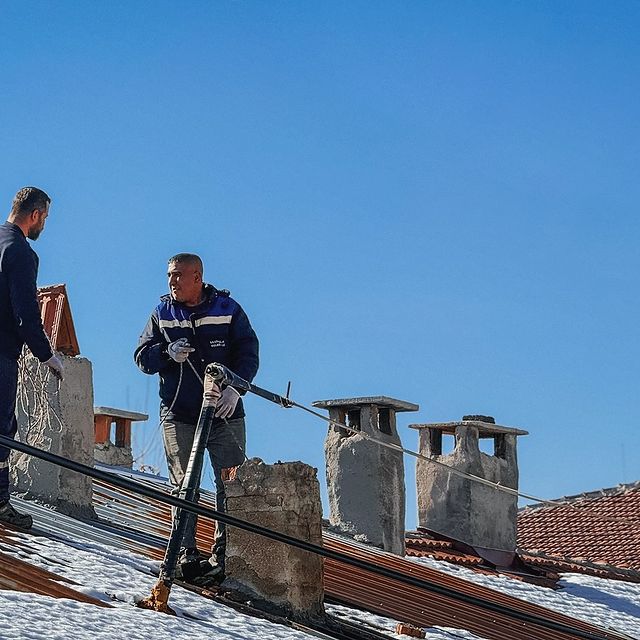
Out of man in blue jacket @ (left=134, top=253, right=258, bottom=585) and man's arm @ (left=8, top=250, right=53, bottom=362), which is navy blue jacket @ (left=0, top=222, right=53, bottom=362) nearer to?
man's arm @ (left=8, top=250, right=53, bottom=362)

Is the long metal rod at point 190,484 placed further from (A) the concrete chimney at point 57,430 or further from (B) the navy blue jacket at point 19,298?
(A) the concrete chimney at point 57,430

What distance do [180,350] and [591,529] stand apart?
13417 mm

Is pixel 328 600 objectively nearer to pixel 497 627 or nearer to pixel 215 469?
pixel 215 469

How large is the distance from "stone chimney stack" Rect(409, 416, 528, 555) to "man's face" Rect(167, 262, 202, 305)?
6788 mm

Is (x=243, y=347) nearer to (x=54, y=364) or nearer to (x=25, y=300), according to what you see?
(x=54, y=364)

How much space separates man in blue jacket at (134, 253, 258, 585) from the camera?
22.5 feet

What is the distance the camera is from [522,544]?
19172 mm

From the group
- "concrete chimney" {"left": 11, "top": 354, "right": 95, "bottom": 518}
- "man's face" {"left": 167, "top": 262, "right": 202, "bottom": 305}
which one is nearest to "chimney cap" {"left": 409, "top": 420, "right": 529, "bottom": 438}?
"concrete chimney" {"left": 11, "top": 354, "right": 95, "bottom": 518}

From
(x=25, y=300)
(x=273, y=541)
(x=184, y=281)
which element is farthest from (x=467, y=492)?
(x=25, y=300)

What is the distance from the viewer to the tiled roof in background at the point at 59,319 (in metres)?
9.82

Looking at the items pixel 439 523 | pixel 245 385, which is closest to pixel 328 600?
pixel 245 385

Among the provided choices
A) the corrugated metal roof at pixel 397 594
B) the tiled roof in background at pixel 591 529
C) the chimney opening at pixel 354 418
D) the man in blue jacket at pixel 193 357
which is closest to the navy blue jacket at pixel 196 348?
the man in blue jacket at pixel 193 357

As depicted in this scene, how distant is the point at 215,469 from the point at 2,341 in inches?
53.8

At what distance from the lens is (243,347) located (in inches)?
272
